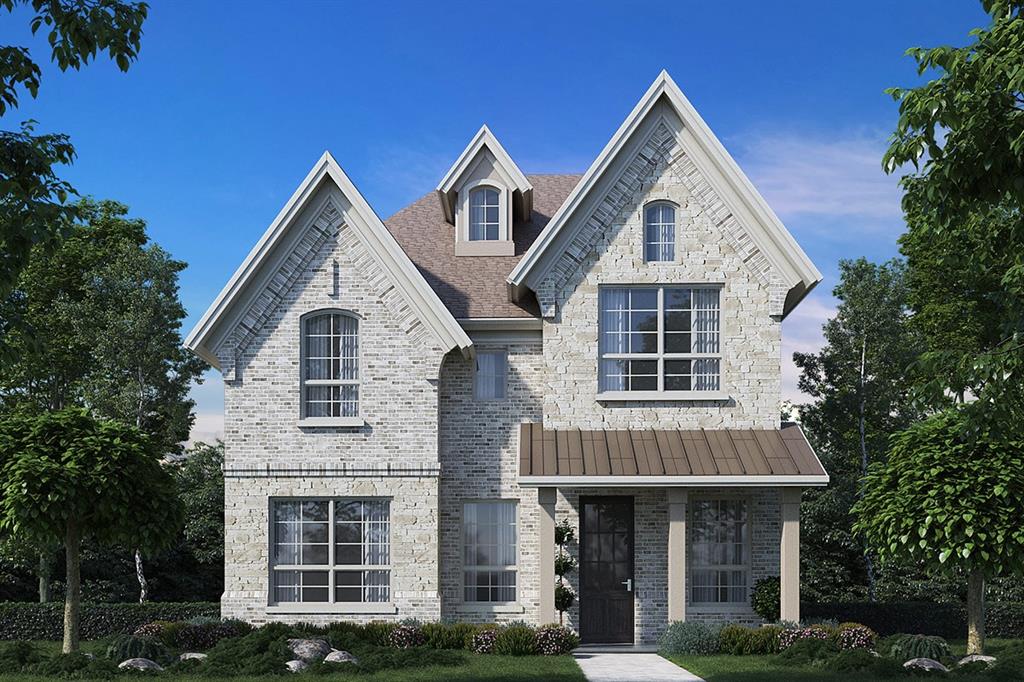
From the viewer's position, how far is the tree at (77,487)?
19734 mm

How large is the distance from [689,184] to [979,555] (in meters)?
9.02

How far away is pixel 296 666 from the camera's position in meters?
18.2

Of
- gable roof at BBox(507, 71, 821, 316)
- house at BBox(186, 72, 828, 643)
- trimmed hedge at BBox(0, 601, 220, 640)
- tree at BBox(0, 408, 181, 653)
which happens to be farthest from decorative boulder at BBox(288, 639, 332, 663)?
gable roof at BBox(507, 71, 821, 316)

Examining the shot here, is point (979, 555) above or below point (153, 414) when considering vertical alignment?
below

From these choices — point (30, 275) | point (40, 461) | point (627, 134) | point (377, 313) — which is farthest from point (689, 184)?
point (30, 275)

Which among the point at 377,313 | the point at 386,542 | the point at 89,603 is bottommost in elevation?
the point at 89,603

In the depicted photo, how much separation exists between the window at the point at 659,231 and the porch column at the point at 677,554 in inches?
194

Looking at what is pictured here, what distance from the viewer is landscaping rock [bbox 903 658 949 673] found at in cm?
1823

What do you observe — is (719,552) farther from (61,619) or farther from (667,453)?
(61,619)

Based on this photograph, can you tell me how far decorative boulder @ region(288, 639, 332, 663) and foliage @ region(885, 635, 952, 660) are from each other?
995 centimetres

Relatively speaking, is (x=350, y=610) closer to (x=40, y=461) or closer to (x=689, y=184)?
(x=40, y=461)

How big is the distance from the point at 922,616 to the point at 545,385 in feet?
33.9

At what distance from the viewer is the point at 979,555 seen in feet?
62.6

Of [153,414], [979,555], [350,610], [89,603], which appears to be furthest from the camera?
[153,414]
